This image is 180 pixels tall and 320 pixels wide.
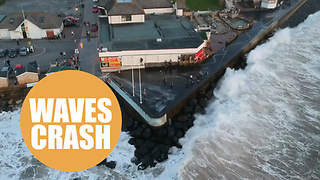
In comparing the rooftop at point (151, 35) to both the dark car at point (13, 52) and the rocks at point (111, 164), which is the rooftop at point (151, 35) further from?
the rocks at point (111, 164)

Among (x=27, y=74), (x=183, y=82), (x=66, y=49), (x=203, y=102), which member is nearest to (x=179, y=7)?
(x=183, y=82)

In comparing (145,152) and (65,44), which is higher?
(65,44)

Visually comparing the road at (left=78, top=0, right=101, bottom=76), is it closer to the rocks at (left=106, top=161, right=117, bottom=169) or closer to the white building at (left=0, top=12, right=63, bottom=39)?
the white building at (left=0, top=12, right=63, bottom=39)

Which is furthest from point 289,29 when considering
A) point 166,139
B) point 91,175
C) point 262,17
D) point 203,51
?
point 91,175

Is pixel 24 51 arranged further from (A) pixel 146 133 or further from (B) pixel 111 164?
(B) pixel 111 164

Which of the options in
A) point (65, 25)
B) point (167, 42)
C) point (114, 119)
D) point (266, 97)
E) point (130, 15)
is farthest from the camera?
point (65, 25)

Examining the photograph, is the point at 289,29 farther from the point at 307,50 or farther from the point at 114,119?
the point at 114,119
